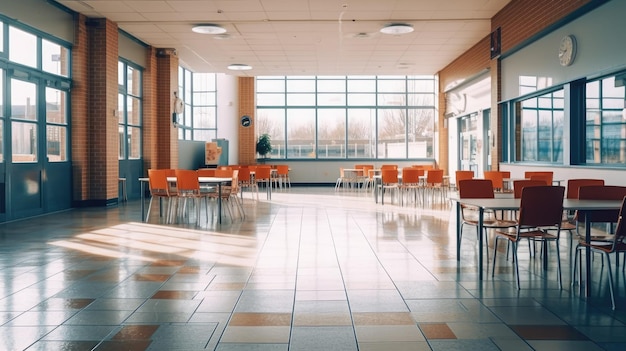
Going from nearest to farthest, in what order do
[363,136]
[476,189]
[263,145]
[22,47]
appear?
[476,189] → [22,47] → [263,145] → [363,136]

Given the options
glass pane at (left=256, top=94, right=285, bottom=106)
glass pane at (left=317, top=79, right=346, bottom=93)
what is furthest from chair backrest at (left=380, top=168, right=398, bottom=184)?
glass pane at (left=256, top=94, right=285, bottom=106)

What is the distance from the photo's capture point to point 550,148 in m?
9.09

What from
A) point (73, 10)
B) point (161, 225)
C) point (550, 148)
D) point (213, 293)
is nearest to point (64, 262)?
point (213, 293)

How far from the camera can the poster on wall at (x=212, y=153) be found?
15.6 metres

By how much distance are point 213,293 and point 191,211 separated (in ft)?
20.4

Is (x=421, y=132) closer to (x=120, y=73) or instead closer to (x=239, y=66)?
(x=239, y=66)

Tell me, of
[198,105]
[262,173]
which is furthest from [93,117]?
[198,105]

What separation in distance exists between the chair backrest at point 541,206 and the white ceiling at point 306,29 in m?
5.89

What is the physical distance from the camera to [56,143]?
375 inches

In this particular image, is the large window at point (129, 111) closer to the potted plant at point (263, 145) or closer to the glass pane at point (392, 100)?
the potted plant at point (263, 145)

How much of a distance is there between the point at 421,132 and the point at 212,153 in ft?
25.2

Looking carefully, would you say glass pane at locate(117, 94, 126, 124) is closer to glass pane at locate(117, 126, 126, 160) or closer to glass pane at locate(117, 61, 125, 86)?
glass pane at locate(117, 126, 126, 160)

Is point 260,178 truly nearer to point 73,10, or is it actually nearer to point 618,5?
point 73,10

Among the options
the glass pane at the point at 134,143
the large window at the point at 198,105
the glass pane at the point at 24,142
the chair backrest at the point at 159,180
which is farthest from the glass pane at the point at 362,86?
the glass pane at the point at 24,142
